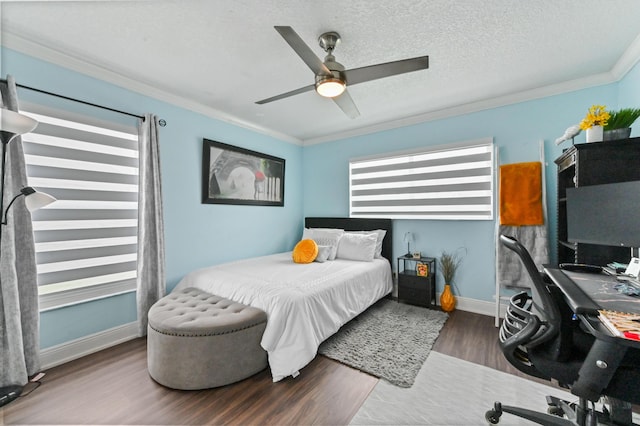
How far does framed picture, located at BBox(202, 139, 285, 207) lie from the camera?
3264 mm

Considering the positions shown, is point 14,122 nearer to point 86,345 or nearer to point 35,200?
point 35,200

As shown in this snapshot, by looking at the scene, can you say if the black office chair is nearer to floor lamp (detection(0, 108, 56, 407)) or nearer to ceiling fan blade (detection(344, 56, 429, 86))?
ceiling fan blade (detection(344, 56, 429, 86))

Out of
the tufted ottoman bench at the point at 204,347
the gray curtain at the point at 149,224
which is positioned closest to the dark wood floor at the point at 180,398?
the tufted ottoman bench at the point at 204,347

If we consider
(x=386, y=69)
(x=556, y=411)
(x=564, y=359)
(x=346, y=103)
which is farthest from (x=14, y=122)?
(x=556, y=411)

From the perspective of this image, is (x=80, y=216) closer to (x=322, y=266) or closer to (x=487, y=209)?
(x=322, y=266)

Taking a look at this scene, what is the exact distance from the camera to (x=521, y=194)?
2758mm

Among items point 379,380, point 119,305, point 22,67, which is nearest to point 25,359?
point 119,305

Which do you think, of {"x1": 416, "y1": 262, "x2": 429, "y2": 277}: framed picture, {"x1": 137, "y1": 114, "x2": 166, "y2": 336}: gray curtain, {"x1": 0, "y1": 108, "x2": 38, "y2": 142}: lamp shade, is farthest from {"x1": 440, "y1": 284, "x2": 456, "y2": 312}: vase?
{"x1": 0, "y1": 108, "x2": 38, "y2": 142}: lamp shade

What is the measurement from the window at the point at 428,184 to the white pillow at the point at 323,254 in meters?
0.97

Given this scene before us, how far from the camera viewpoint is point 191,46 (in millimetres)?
2061

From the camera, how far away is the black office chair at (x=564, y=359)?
973 millimetres

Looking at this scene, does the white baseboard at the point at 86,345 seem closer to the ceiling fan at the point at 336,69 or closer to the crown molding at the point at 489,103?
the ceiling fan at the point at 336,69

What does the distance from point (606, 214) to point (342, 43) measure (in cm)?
222

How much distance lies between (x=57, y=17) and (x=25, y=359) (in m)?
2.48
